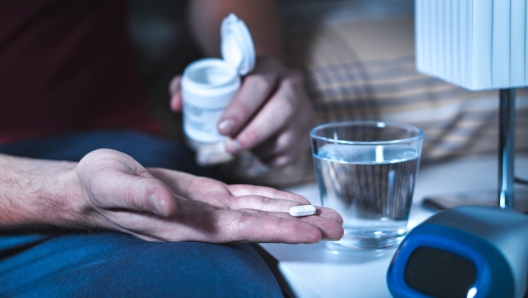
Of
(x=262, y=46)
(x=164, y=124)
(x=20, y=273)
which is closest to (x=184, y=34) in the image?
(x=164, y=124)

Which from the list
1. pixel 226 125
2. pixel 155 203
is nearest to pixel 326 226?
pixel 155 203

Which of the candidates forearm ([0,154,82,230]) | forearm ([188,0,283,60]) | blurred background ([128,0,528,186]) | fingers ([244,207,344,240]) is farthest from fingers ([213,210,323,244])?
forearm ([188,0,283,60])

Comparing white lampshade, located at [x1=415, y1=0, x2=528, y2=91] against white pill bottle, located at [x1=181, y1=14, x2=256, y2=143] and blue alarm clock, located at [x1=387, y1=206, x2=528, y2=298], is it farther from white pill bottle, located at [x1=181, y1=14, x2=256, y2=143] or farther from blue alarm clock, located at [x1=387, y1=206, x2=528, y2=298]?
white pill bottle, located at [x1=181, y1=14, x2=256, y2=143]

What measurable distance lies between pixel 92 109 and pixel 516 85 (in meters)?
0.80

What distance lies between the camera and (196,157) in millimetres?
894

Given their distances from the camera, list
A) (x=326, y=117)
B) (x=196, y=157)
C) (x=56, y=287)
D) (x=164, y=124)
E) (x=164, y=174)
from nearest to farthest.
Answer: (x=56, y=287), (x=164, y=174), (x=196, y=157), (x=326, y=117), (x=164, y=124)

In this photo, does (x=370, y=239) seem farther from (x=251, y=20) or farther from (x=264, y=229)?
(x=251, y=20)

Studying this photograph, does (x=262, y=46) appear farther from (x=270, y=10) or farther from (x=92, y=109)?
(x=92, y=109)

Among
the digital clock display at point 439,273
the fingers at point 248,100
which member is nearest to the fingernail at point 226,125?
the fingers at point 248,100

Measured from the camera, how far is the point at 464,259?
0.41 meters

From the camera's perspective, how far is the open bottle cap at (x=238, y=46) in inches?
28.6

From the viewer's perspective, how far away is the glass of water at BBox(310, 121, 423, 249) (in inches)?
20.7

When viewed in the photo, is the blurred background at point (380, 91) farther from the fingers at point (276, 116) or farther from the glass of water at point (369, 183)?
the glass of water at point (369, 183)

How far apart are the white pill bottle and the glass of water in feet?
0.68
